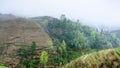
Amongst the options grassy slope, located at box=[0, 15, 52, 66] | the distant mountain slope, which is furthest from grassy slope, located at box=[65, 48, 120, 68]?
the distant mountain slope

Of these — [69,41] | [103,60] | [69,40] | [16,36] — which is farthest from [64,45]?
[103,60]

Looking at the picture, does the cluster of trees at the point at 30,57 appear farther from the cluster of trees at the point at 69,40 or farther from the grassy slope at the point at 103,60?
the grassy slope at the point at 103,60

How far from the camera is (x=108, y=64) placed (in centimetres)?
1277

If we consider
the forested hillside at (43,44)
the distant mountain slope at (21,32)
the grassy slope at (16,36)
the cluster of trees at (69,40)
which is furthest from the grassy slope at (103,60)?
the distant mountain slope at (21,32)

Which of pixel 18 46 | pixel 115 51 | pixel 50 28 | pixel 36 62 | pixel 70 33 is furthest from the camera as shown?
pixel 50 28

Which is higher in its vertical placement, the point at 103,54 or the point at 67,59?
the point at 103,54

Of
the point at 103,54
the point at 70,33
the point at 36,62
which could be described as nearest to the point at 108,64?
the point at 103,54

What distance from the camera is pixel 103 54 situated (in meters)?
12.9

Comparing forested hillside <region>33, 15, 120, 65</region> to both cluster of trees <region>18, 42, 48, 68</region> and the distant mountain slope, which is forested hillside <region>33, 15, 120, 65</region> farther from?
cluster of trees <region>18, 42, 48, 68</region>

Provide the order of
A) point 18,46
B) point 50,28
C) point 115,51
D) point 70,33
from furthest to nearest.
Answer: point 50,28 < point 70,33 < point 18,46 < point 115,51

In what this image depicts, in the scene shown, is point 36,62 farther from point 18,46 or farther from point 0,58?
point 18,46

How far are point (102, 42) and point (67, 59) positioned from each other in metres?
53.8

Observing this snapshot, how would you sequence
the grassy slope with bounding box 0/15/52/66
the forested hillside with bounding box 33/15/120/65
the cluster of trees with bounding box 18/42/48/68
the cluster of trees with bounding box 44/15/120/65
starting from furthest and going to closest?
the cluster of trees with bounding box 44/15/120/65
the forested hillside with bounding box 33/15/120/65
the grassy slope with bounding box 0/15/52/66
the cluster of trees with bounding box 18/42/48/68

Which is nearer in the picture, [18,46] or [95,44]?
[18,46]
